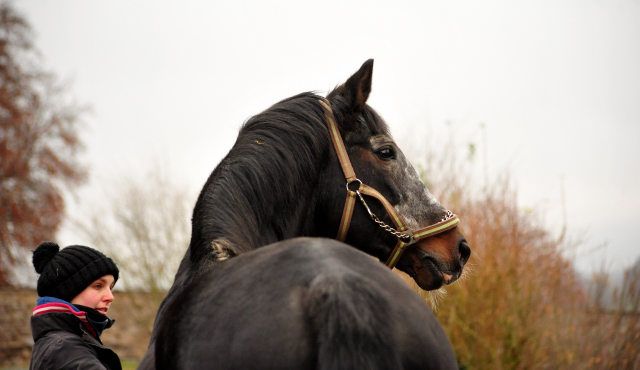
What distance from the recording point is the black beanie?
1.91m

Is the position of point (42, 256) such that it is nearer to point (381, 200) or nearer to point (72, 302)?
point (72, 302)

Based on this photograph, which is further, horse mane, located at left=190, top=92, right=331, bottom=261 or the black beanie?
the black beanie

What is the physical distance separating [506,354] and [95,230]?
935 cm

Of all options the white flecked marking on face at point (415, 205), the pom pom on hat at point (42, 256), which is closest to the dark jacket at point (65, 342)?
the pom pom on hat at point (42, 256)

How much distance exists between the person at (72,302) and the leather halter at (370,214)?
1090 mm

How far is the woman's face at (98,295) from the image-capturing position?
6.42ft

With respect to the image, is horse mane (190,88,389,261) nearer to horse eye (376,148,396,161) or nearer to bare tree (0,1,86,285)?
horse eye (376,148,396,161)

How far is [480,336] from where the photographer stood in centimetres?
621

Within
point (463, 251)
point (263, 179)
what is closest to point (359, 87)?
point (263, 179)

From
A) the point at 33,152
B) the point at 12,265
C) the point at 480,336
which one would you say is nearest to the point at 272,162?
the point at 480,336

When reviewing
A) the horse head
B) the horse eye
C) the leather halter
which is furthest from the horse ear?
the horse eye

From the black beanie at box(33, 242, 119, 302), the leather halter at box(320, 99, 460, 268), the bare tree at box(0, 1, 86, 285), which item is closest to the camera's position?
the black beanie at box(33, 242, 119, 302)

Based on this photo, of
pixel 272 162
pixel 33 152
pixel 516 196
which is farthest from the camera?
pixel 33 152

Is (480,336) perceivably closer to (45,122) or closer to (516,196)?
(516,196)
